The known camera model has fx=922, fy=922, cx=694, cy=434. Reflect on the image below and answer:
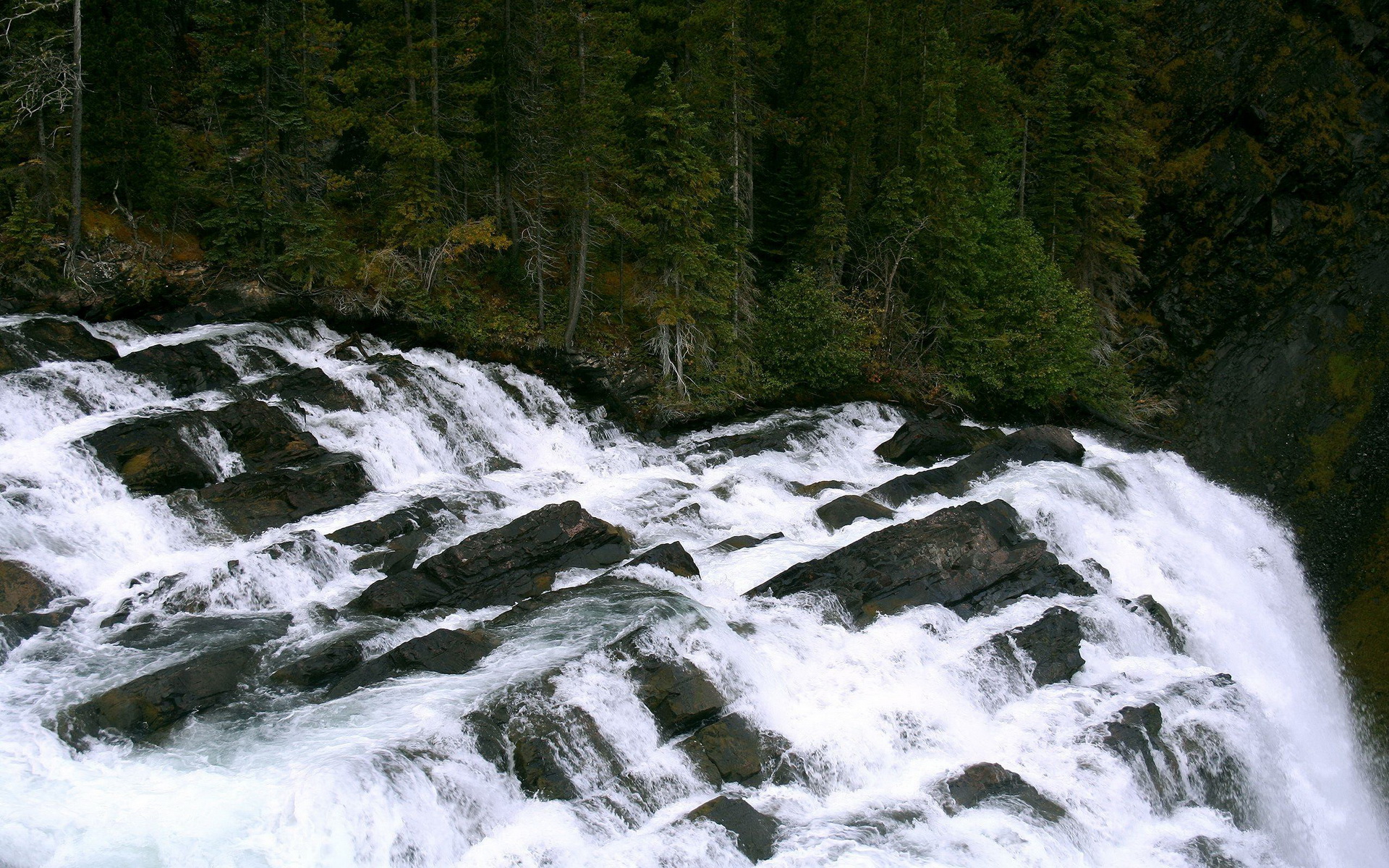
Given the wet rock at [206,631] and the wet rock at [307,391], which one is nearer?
the wet rock at [206,631]

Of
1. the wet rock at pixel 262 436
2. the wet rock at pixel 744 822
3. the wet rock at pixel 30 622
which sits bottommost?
the wet rock at pixel 744 822

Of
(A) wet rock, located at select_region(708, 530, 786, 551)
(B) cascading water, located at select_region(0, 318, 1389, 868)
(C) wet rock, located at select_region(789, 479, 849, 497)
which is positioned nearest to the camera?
(B) cascading water, located at select_region(0, 318, 1389, 868)

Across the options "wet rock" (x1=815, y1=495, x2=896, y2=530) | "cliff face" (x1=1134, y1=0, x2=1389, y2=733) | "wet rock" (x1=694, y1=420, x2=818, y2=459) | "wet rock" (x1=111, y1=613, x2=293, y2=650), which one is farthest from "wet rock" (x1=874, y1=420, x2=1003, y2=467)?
"wet rock" (x1=111, y1=613, x2=293, y2=650)

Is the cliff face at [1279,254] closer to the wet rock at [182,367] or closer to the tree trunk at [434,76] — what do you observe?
the tree trunk at [434,76]

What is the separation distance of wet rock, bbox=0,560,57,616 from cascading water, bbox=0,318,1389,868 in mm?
300

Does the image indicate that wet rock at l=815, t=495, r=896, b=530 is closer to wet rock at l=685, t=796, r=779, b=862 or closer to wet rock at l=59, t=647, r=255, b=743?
wet rock at l=685, t=796, r=779, b=862

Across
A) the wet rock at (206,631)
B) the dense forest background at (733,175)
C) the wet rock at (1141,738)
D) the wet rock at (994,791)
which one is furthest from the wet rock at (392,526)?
the wet rock at (1141,738)

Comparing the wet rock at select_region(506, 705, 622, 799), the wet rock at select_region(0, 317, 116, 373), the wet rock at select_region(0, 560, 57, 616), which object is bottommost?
the wet rock at select_region(506, 705, 622, 799)

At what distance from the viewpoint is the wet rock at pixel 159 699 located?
9.59 metres

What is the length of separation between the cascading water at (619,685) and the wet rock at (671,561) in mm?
235

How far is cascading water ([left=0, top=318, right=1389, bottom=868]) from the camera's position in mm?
8820

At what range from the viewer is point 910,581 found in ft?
47.1

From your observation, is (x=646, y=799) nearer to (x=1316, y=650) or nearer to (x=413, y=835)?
(x=413, y=835)

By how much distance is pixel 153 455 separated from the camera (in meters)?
14.9
